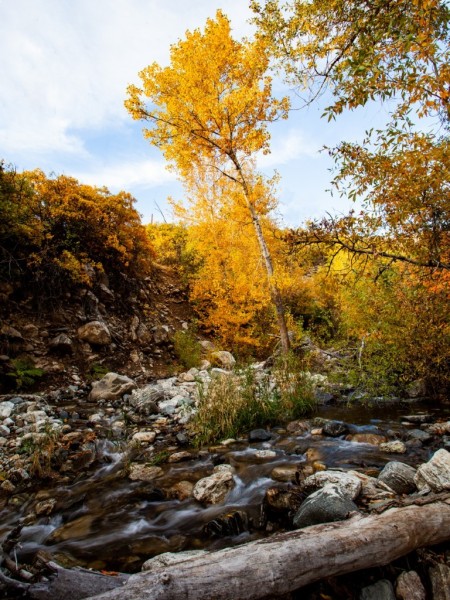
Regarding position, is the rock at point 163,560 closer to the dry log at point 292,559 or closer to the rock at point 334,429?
the dry log at point 292,559

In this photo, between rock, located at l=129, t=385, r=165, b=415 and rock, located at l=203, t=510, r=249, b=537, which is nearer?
rock, located at l=203, t=510, r=249, b=537

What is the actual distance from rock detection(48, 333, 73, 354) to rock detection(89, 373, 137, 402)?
1.69 meters

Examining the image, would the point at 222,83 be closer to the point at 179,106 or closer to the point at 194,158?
the point at 179,106

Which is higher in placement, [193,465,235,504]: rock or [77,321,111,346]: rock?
[77,321,111,346]: rock

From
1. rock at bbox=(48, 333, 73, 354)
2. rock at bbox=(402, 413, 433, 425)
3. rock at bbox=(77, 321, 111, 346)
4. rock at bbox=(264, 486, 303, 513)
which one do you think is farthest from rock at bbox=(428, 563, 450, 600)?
rock at bbox=(77, 321, 111, 346)

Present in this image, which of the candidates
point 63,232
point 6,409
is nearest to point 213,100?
point 63,232

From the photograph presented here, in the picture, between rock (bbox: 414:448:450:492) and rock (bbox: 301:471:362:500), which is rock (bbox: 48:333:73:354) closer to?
rock (bbox: 301:471:362:500)

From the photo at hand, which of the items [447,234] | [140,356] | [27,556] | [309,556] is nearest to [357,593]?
[309,556]

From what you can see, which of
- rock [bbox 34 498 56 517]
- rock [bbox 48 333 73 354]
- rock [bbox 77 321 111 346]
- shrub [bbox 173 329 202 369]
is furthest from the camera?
shrub [bbox 173 329 202 369]

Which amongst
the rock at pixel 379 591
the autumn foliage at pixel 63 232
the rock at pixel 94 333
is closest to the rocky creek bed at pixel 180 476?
the rock at pixel 379 591

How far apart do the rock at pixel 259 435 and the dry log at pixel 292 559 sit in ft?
10.9

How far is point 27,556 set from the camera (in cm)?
292

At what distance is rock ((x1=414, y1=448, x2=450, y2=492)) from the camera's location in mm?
2906

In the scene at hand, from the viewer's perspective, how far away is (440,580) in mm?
1968
